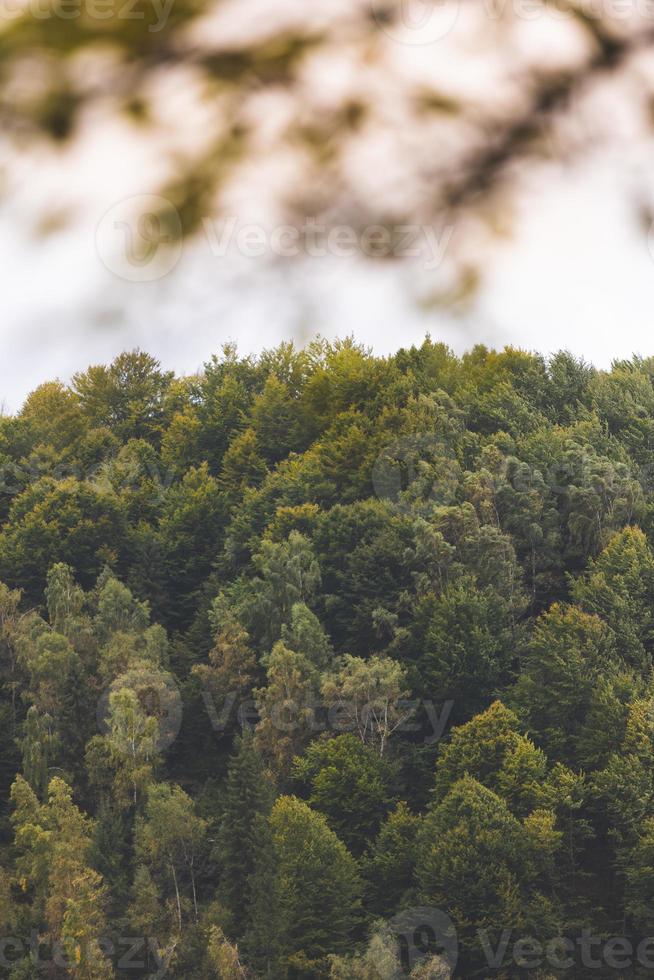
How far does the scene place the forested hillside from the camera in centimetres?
4766

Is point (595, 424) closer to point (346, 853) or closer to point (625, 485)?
point (625, 485)

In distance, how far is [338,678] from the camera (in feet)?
191

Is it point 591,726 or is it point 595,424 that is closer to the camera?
point 591,726

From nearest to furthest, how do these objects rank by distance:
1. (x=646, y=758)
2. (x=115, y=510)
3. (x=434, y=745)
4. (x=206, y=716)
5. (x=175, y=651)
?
(x=646, y=758)
(x=434, y=745)
(x=206, y=716)
(x=175, y=651)
(x=115, y=510)

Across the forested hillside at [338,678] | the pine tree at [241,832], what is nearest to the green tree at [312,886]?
the forested hillside at [338,678]

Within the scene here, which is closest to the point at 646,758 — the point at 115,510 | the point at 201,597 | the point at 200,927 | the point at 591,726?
the point at 591,726

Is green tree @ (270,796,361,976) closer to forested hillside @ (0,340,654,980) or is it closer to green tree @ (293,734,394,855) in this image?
forested hillside @ (0,340,654,980)

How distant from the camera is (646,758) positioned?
52406 millimetres

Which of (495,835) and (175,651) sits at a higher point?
(175,651)

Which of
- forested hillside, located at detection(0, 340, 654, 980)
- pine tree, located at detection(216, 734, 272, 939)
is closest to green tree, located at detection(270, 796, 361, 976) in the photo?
forested hillside, located at detection(0, 340, 654, 980)

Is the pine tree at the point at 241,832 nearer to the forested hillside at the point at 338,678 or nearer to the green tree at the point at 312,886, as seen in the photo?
the forested hillside at the point at 338,678

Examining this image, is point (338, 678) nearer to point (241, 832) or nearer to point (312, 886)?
point (241, 832)

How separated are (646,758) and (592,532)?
789 inches

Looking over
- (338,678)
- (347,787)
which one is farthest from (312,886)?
(338,678)
